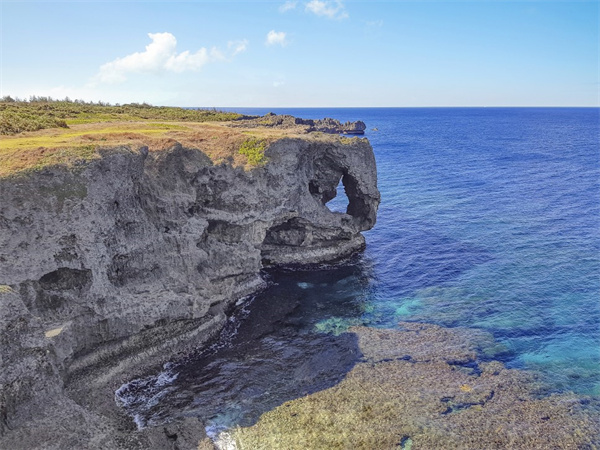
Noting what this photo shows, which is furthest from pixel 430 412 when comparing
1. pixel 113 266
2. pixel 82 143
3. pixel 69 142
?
pixel 69 142

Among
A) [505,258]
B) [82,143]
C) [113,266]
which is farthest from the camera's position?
[505,258]

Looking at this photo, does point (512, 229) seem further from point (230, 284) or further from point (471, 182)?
point (230, 284)

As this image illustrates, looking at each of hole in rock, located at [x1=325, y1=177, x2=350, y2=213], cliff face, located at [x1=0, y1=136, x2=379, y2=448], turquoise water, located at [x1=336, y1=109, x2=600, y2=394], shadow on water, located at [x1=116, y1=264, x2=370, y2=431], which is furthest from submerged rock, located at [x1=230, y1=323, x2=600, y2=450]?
hole in rock, located at [x1=325, y1=177, x2=350, y2=213]

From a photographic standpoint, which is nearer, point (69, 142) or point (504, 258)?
point (69, 142)

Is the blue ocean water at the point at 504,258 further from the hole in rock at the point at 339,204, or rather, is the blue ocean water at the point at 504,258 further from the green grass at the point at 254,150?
the green grass at the point at 254,150

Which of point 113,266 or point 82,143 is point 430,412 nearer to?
point 113,266

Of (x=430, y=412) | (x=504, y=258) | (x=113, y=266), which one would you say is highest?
(x=113, y=266)

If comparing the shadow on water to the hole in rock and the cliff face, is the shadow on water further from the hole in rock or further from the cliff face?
the hole in rock
